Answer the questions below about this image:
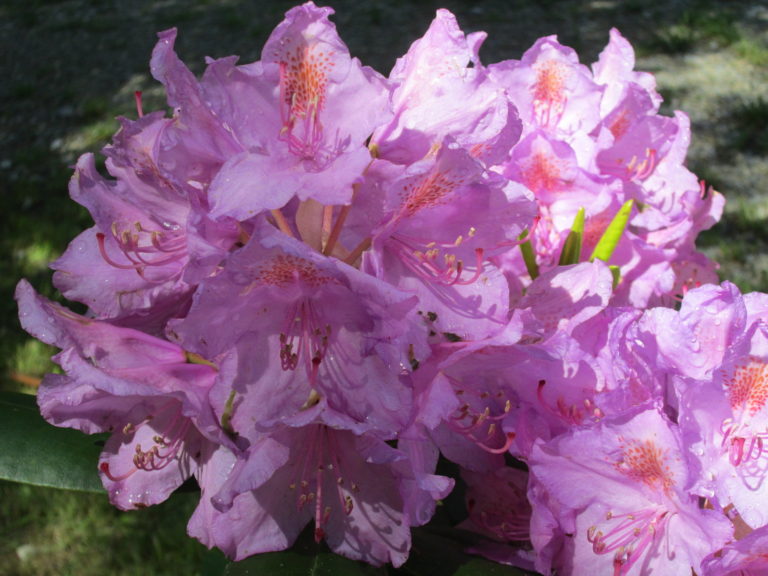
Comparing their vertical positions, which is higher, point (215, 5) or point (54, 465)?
point (54, 465)

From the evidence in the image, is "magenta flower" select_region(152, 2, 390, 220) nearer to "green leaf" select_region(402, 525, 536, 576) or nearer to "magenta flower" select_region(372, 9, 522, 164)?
"magenta flower" select_region(372, 9, 522, 164)

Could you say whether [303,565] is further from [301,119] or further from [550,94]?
[550,94]

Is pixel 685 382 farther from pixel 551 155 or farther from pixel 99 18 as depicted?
pixel 99 18

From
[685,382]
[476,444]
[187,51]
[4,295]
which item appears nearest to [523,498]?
[476,444]

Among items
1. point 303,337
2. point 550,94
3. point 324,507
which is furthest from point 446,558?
point 550,94

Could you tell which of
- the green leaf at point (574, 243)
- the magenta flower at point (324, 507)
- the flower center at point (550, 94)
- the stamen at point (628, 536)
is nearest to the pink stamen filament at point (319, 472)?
the magenta flower at point (324, 507)

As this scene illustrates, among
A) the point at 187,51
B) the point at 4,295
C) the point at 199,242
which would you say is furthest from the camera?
the point at 187,51

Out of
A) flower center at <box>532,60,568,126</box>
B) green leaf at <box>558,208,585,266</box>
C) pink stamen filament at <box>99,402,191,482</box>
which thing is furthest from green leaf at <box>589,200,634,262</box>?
pink stamen filament at <box>99,402,191,482</box>

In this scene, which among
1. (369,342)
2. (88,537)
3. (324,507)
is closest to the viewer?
(369,342)
